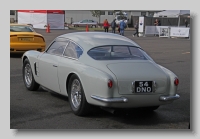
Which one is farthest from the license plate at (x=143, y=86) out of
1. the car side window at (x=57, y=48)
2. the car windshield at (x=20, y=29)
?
the car windshield at (x=20, y=29)

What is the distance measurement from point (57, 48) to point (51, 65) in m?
0.45

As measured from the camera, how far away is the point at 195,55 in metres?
5.65

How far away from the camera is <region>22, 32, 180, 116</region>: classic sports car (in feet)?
18.8

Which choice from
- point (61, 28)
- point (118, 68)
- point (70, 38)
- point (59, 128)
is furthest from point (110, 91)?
point (61, 28)

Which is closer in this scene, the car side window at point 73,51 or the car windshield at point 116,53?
the car windshield at point 116,53

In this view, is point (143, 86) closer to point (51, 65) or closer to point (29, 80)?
point (51, 65)

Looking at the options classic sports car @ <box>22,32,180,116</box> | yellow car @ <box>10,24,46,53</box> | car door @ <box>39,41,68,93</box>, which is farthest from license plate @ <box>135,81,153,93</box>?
yellow car @ <box>10,24,46,53</box>

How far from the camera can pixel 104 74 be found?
5727mm

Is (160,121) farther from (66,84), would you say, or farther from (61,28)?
(61,28)

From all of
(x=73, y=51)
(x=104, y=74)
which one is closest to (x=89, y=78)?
(x=104, y=74)

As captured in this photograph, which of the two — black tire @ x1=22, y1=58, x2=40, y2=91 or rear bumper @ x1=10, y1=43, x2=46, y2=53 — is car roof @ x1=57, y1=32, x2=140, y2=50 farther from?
rear bumper @ x1=10, y1=43, x2=46, y2=53

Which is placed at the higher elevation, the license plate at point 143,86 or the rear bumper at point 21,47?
the rear bumper at point 21,47

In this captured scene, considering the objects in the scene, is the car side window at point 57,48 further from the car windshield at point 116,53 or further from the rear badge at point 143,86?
the rear badge at point 143,86

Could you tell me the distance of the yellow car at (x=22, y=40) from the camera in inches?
505
